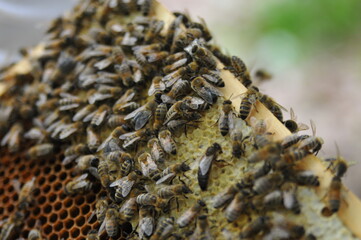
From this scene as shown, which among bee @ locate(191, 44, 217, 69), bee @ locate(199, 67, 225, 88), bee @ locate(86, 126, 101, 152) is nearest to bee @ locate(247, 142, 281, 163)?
bee @ locate(199, 67, 225, 88)

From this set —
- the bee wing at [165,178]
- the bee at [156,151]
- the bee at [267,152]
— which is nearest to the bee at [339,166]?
the bee at [267,152]

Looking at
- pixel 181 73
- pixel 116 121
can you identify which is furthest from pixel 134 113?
pixel 181 73

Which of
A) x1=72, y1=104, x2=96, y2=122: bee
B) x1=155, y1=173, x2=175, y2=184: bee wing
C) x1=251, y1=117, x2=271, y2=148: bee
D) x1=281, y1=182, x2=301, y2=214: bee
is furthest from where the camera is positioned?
x1=72, y1=104, x2=96, y2=122: bee

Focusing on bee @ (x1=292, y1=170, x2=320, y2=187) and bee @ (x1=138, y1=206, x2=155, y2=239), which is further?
bee @ (x1=138, y1=206, x2=155, y2=239)

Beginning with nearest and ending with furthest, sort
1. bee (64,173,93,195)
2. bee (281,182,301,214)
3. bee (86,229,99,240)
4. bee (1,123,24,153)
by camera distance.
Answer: bee (281,182,301,214) < bee (86,229,99,240) < bee (64,173,93,195) < bee (1,123,24,153)

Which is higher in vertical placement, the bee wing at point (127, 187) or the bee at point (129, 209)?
the bee wing at point (127, 187)

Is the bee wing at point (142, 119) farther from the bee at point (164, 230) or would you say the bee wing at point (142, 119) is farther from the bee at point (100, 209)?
the bee at point (164, 230)

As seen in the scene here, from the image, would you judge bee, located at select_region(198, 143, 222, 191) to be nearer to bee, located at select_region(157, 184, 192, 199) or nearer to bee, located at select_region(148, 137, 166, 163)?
bee, located at select_region(157, 184, 192, 199)
